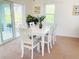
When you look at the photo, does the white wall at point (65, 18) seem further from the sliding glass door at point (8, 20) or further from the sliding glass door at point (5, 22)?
the sliding glass door at point (5, 22)

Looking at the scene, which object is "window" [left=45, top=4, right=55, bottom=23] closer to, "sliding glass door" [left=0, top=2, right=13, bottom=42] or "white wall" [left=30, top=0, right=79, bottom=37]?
"white wall" [left=30, top=0, right=79, bottom=37]

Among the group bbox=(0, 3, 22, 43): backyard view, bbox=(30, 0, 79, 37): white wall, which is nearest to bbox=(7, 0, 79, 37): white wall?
bbox=(30, 0, 79, 37): white wall

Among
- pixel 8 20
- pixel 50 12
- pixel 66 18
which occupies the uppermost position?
pixel 50 12

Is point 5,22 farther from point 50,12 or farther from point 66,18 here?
point 66,18

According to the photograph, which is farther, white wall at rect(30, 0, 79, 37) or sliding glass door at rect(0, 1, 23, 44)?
white wall at rect(30, 0, 79, 37)

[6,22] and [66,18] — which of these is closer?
[6,22]

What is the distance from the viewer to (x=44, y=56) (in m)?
3.07

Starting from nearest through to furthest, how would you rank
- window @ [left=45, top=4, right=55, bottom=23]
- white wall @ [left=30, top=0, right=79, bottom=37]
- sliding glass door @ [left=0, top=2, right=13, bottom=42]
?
sliding glass door @ [left=0, top=2, right=13, bottom=42], white wall @ [left=30, top=0, right=79, bottom=37], window @ [left=45, top=4, right=55, bottom=23]

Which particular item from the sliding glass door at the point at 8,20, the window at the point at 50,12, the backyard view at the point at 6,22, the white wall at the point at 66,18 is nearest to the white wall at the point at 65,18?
the white wall at the point at 66,18

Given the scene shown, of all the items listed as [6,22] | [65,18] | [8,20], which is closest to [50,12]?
[65,18]

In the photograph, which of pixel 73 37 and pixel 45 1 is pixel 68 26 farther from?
pixel 45 1

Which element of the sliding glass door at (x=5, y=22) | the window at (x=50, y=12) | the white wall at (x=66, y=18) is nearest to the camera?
the sliding glass door at (x=5, y=22)

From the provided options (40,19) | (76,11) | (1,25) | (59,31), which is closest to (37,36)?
(40,19)

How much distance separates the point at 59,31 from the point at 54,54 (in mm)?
2557
